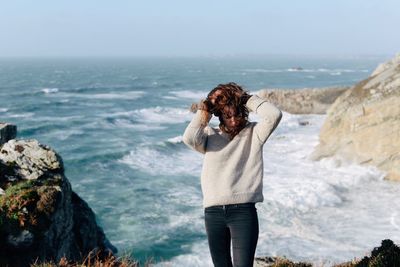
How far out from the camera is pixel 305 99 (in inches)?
1948

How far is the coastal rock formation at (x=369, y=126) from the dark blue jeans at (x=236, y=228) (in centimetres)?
1849

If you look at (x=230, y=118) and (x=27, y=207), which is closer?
(x=230, y=118)

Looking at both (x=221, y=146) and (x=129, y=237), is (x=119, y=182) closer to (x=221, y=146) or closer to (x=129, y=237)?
(x=129, y=237)

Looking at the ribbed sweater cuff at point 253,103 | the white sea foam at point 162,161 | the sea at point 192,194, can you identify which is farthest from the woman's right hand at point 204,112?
the white sea foam at point 162,161

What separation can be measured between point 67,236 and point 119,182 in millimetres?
13715

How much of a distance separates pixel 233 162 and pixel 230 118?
393 millimetres

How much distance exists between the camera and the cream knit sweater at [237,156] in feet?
14.0

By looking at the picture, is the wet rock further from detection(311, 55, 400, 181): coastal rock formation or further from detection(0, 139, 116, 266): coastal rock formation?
detection(311, 55, 400, 181): coastal rock formation

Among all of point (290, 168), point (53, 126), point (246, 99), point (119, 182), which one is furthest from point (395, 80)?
point (53, 126)

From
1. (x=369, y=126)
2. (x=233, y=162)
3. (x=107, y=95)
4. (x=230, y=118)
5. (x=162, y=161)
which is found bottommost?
(x=162, y=161)

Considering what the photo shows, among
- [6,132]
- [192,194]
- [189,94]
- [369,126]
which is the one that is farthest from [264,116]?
[189,94]

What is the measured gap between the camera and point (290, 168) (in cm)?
2459

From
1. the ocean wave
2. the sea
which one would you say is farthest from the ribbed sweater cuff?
the ocean wave

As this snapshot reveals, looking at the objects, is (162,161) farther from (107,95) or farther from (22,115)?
(107,95)
